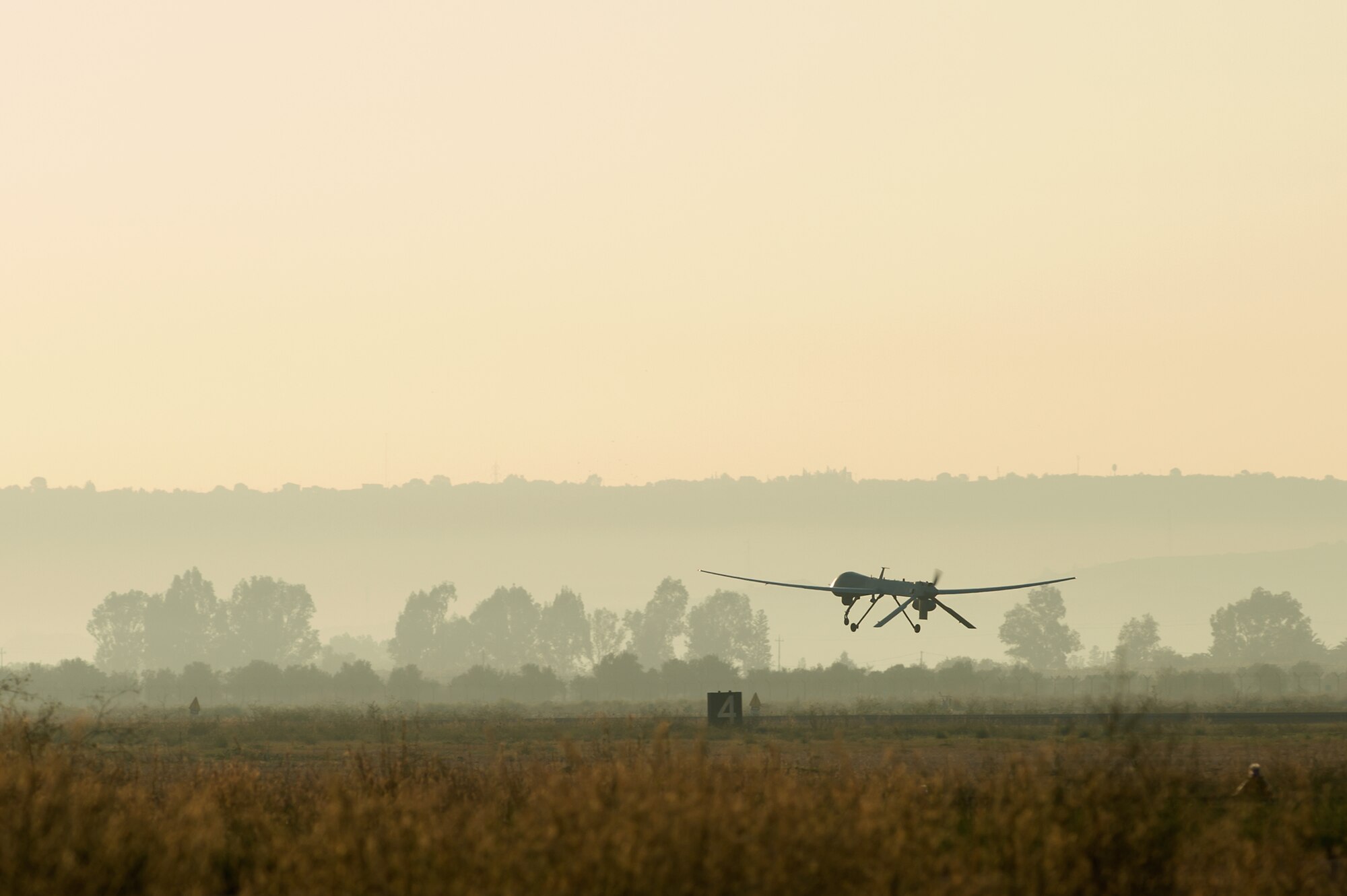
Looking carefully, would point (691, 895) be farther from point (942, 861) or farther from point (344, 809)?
point (344, 809)

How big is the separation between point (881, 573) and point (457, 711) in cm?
5473

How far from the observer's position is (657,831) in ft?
51.5

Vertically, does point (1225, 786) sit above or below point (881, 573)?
below

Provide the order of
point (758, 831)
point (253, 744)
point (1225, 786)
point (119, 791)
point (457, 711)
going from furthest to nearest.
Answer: point (457, 711)
point (253, 744)
point (1225, 786)
point (119, 791)
point (758, 831)

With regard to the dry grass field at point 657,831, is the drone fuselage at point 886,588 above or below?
above

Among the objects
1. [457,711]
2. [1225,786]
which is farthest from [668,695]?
[1225,786]

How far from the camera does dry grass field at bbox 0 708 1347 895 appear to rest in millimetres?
15711

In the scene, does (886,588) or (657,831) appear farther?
(886,588)

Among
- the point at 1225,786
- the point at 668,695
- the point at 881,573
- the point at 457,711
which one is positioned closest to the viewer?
the point at 1225,786

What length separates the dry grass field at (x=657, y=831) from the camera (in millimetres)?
15711

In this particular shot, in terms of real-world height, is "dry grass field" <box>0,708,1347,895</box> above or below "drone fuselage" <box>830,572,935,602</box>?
below

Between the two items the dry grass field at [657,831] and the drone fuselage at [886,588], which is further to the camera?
the drone fuselage at [886,588]

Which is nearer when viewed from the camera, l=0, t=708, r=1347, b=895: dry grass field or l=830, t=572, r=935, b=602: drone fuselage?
l=0, t=708, r=1347, b=895: dry grass field

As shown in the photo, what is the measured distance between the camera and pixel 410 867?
16047mm
